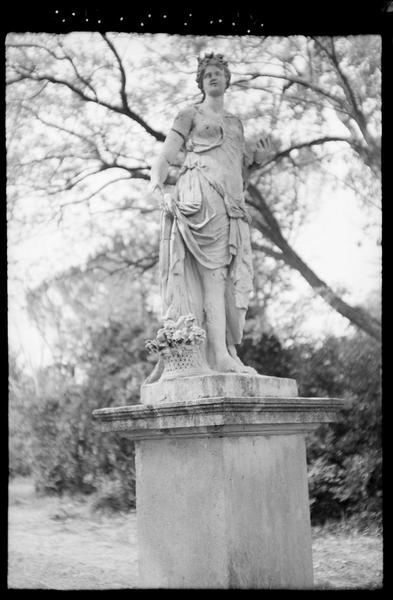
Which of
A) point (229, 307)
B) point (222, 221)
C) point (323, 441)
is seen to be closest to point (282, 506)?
point (229, 307)

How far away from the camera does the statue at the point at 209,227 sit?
5297 millimetres

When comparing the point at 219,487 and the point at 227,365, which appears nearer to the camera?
the point at 219,487

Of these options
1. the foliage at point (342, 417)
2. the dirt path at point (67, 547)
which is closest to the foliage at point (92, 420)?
the dirt path at point (67, 547)

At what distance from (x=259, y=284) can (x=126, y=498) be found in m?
2.95

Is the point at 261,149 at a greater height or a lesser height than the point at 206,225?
greater

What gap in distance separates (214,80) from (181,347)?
65.8 inches

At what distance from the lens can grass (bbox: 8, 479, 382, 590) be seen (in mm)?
8891

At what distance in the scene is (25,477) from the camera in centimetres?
1147

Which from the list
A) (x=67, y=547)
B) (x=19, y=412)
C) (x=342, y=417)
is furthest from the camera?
(x=19, y=412)

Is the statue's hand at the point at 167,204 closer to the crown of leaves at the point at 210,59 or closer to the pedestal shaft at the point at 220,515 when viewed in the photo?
the crown of leaves at the point at 210,59

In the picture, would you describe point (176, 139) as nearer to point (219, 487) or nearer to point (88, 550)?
point (219, 487)

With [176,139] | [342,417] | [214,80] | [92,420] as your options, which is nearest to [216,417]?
[176,139]

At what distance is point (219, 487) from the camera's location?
475 centimetres

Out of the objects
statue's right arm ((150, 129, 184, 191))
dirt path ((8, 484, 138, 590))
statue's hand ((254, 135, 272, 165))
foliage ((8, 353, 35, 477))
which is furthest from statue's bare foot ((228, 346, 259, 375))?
foliage ((8, 353, 35, 477))
